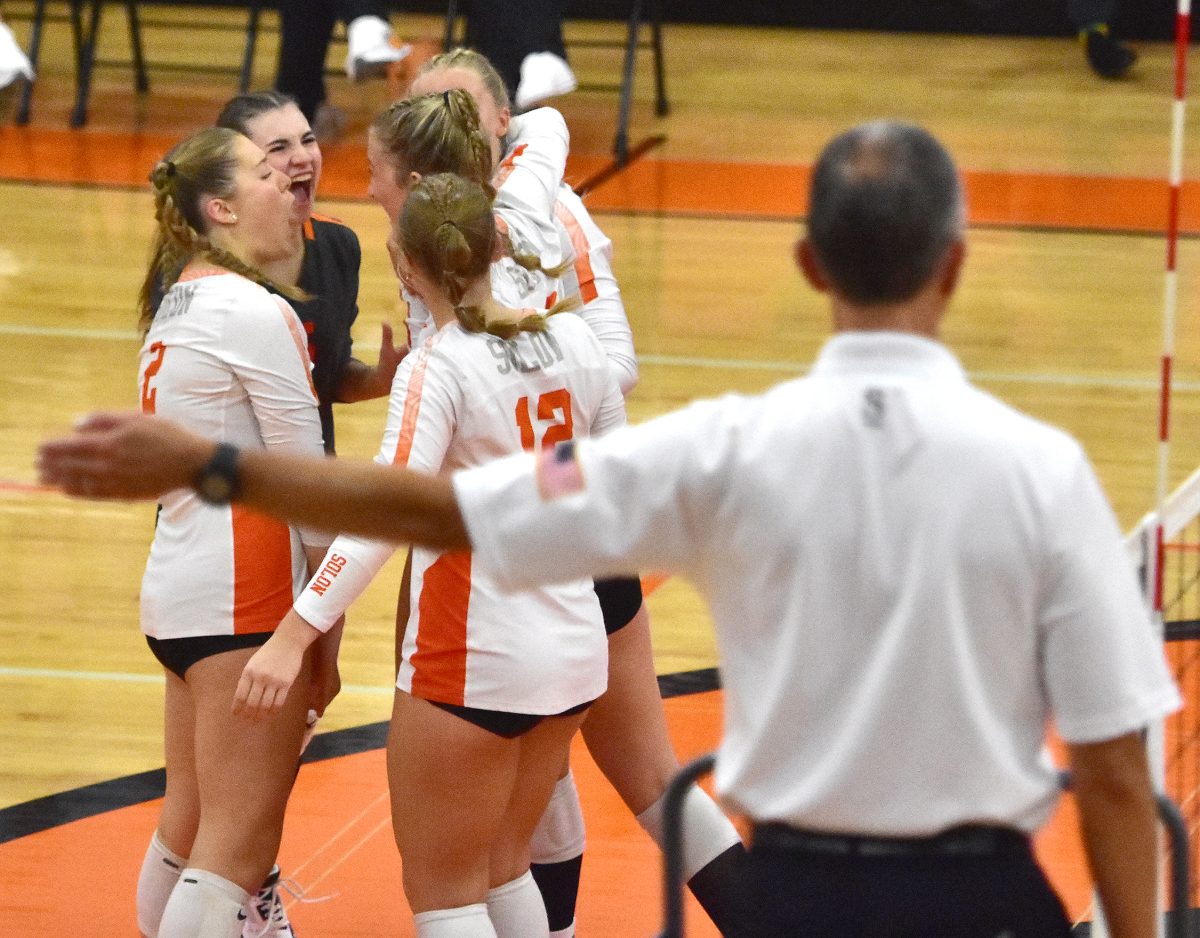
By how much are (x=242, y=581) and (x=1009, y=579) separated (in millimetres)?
1485

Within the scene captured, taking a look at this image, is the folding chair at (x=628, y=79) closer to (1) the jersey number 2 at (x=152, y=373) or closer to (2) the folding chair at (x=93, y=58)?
(2) the folding chair at (x=93, y=58)

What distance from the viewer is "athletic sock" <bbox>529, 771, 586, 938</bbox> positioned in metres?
3.00

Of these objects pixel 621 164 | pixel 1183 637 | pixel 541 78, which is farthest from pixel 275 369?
pixel 621 164

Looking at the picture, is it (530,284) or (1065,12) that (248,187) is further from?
(1065,12)

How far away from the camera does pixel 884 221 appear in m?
1.47

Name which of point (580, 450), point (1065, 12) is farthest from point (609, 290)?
point (1065, 12)

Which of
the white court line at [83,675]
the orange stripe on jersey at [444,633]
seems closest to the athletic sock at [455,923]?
the orange stripe on jersey at [444,633]

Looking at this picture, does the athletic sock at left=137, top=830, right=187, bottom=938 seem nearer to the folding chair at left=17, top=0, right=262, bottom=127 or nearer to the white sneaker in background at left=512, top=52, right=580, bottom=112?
the white sneaker in background at left=512, top=52, right=580, bottom=112

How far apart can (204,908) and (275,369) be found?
0.75 metres

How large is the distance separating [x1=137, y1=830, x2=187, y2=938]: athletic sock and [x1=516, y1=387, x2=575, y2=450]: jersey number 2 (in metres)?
0.89

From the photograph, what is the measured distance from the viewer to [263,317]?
2.66m

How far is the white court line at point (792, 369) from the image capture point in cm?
629

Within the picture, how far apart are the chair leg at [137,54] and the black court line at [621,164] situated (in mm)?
2852

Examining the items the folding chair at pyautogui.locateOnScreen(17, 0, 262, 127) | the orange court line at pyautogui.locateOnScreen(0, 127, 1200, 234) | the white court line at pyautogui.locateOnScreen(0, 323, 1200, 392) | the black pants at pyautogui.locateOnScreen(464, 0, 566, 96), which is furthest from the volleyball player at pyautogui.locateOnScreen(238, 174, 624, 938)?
the folding chair at pyautogui.locateOnScreen(17, 0, 262, 127)
